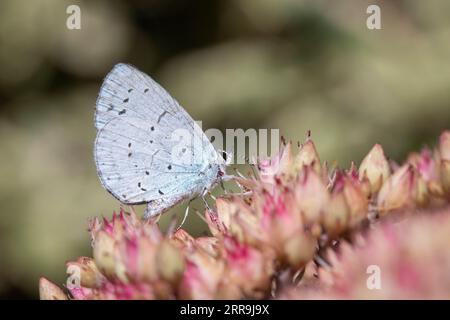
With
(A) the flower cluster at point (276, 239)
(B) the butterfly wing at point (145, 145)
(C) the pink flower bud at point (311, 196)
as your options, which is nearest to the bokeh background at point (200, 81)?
(B) the butterfly wing at point (145, 145)

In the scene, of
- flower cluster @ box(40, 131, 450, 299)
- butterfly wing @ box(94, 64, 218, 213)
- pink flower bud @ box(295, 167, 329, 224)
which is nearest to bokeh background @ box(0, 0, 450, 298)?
butterfly wing @ box(94, 64, 218, 213)

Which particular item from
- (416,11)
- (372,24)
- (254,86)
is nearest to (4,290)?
(254,86)

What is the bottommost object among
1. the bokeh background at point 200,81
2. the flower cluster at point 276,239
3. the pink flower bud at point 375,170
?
the flower cluster at point 276,239

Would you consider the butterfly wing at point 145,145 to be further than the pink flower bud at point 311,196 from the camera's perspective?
Yes

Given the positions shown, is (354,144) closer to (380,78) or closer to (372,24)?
(380,78)

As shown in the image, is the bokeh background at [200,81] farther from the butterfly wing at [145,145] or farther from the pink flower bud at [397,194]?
the pink flower bud at [397,194]

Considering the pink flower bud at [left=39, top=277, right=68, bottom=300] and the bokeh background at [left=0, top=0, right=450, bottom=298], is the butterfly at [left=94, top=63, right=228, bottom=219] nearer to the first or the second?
the pink flower bud at [left=39, top=277, right=68, bottom=300]

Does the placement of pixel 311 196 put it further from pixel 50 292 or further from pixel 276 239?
pixel 50 292
